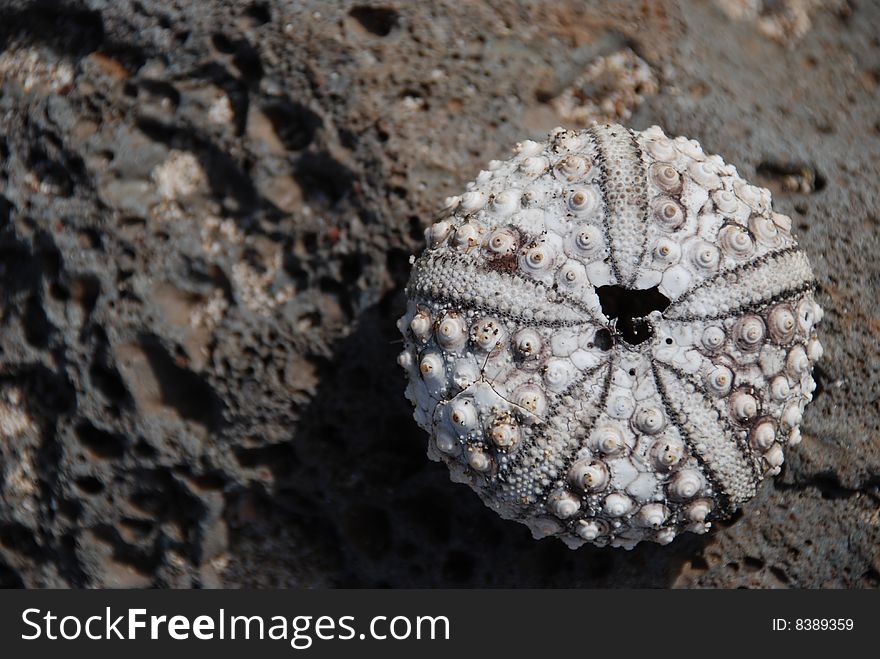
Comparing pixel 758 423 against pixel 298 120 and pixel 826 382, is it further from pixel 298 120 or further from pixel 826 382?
pixel 298 120

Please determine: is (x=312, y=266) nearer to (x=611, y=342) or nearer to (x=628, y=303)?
(x=628, y=303)

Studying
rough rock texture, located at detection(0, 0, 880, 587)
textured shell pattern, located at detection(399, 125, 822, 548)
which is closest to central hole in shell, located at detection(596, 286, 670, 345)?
textured shell pattern, located at detection(399, 125, 822, 548)

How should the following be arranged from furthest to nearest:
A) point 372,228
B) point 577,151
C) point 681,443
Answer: point 372,228 < point 577,151 < point 681,443

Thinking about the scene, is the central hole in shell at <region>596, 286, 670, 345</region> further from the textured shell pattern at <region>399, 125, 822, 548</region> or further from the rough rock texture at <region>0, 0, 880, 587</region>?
the rough rock texture at <region>0, 0, 880, 587</region>

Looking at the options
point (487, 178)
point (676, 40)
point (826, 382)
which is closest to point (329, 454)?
point (487, 178)

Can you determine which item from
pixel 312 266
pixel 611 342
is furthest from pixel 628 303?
pixel 312 266

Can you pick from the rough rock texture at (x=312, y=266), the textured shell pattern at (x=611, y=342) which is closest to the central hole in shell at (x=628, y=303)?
the textured shell pattern at (x=611, y=342)
